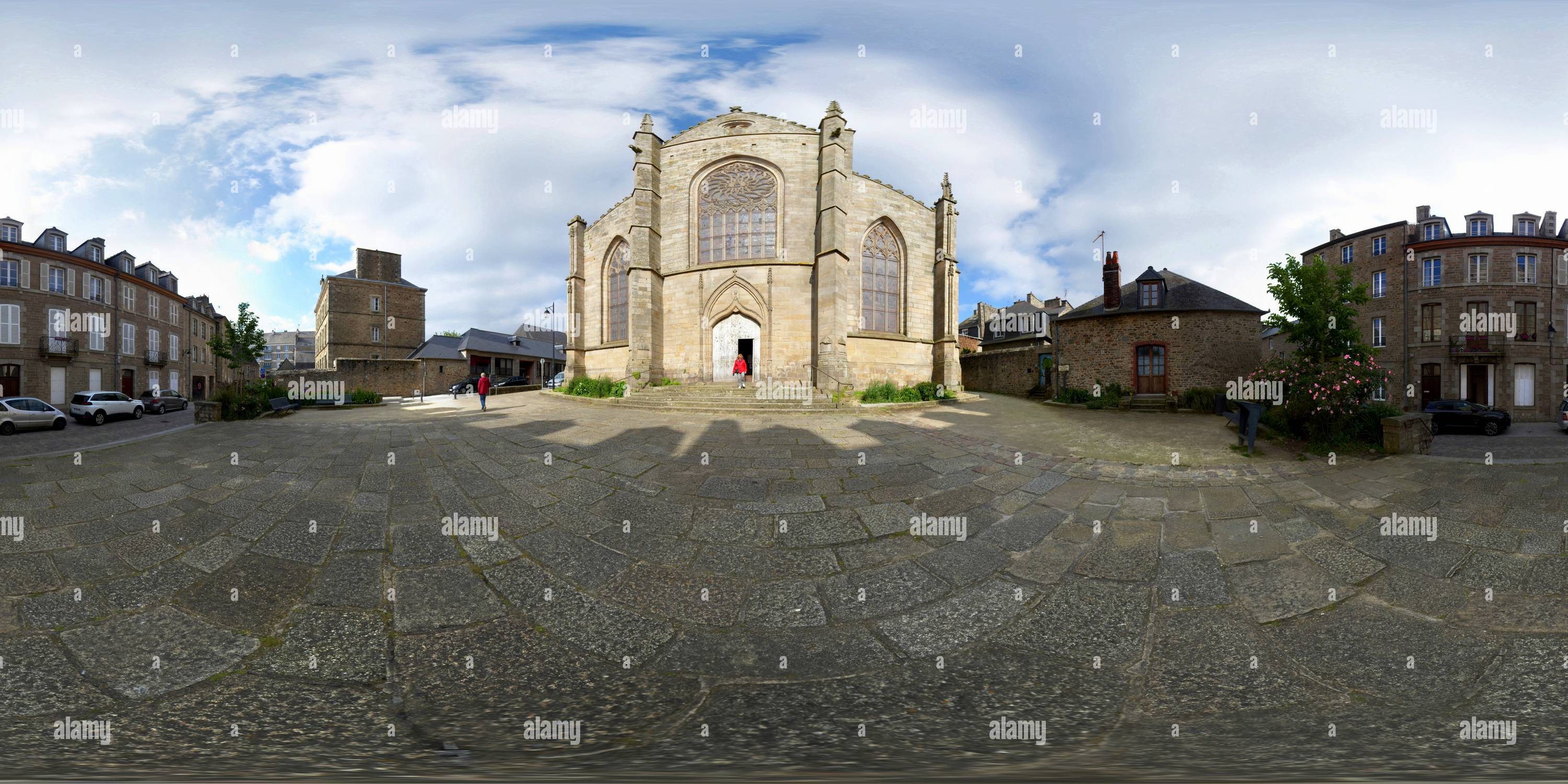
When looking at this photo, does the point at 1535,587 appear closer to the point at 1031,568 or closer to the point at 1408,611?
the point at 1408,611

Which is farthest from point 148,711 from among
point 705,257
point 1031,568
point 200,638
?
point 705,257

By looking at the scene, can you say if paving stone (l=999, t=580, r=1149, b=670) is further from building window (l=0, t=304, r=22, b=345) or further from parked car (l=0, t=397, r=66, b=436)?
building window (l=0, t=304, r=22, b=345)

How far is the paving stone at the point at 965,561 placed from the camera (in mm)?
4141

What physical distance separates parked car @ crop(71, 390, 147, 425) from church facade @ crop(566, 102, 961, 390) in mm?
17281

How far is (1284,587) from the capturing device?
401 cm

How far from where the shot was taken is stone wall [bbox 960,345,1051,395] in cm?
2323

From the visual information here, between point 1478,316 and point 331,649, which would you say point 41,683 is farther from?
point 1478,316

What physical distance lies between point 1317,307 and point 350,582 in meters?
14.9

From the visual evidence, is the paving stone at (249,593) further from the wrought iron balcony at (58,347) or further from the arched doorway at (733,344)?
the wrought iron balcony at (58,347)

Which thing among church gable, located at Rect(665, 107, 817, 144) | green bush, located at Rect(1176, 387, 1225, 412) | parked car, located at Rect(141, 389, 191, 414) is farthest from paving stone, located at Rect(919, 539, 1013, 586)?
parked car, located at Rect(141, 389, 191, 414)

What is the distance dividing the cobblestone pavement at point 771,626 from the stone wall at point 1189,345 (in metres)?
14.6

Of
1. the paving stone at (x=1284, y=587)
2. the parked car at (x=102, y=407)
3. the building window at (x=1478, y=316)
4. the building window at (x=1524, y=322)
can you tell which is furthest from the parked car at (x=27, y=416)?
the building window at (x=1524, y=322)

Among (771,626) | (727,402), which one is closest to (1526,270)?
(727,402)

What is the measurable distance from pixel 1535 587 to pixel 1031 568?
3734mm
